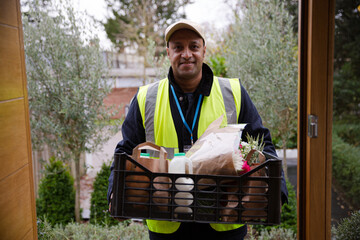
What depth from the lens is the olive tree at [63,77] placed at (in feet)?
14.5

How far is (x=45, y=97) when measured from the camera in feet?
14.7

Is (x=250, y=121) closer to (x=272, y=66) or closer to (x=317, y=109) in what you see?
(x=317, y=109)

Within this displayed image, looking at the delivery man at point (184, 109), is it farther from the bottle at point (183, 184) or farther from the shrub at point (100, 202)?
the shrub at point (100, 202)

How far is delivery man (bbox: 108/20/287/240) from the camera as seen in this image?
1.82 meters

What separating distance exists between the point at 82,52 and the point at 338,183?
A: 3.79m

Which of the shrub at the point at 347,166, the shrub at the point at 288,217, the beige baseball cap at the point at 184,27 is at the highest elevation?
the beige baseball cap at the point at 184,27

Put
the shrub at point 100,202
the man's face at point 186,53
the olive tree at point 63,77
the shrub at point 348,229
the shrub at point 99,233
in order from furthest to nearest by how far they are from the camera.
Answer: the shrub at point 100,202 < the olive tree at point 63,77 < the shrub at point 99,233 < the shrub at point 348,229 < the man's face at point 186,53

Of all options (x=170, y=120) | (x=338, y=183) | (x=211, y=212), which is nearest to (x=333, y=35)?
(x=338, y=183)

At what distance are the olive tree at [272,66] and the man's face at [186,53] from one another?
2964 millimetres

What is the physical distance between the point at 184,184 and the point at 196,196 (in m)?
0.06

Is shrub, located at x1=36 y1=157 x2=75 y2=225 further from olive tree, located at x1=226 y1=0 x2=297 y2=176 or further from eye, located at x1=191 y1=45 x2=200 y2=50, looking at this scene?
eye, located at x1=191 y1=45 x2=200 y2=50

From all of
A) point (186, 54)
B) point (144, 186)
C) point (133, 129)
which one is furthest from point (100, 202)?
point (144, 186)

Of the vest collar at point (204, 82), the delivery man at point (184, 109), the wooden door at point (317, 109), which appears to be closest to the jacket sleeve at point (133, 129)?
the delivery man at point (184, 109)

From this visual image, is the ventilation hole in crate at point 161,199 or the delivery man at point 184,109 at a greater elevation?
the delivery man at point 184,109
